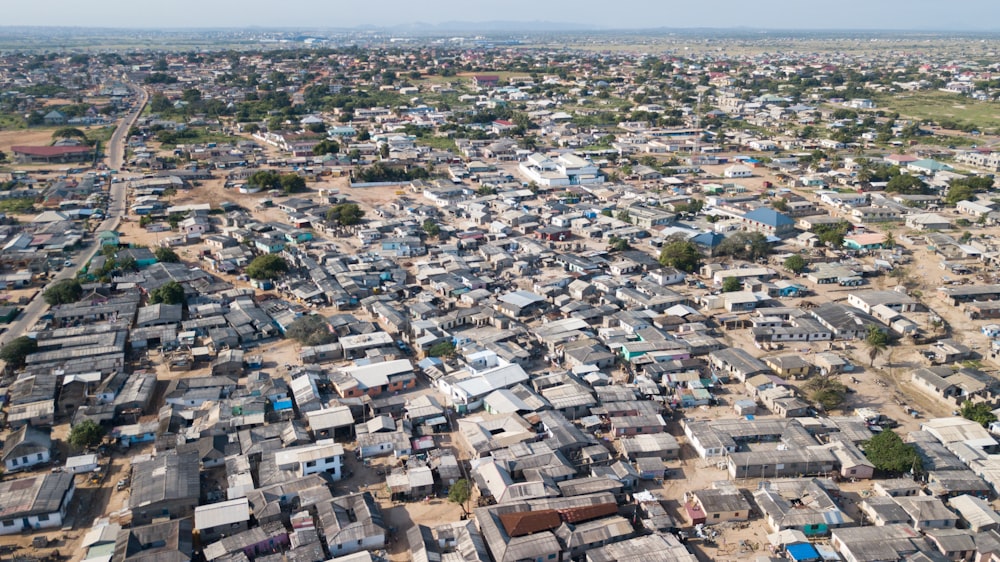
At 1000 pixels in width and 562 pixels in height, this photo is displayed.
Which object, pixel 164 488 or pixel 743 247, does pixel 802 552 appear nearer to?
pixel 164 488

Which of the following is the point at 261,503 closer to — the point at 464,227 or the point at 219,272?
the point at 219,272

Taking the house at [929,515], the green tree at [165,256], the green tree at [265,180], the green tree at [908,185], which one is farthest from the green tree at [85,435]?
the green tree at [908,185]

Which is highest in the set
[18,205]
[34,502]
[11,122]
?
[11,122]

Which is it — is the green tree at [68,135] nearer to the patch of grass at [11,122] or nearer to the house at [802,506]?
the patch of grass at [11,122]

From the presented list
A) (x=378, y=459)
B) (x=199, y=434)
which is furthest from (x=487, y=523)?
(x=199, y=434)

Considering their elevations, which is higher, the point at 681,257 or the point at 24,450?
the point at 681,257

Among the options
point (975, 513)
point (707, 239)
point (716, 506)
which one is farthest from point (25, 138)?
point (975, 513)
